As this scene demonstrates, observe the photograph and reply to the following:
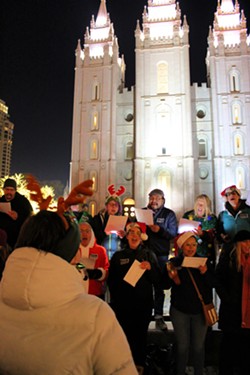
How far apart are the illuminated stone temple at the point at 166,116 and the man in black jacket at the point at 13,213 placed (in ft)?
72.8

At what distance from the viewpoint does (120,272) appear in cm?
378

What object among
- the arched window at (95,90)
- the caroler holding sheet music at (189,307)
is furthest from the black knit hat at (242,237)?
the arched window at (95,90)

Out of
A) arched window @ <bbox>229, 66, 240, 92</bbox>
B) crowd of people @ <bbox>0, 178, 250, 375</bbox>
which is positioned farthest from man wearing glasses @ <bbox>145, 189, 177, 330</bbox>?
arched window @ <bbox>229, 66, 240, 92</bbox>

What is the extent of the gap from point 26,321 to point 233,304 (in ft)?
9.63

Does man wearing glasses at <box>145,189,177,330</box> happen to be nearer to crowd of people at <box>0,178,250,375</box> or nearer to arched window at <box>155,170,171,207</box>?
crowd of people at <box>0,178,250,375</box>

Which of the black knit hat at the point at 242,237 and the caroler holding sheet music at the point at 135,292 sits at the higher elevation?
the black knit hat at the point at 242,237

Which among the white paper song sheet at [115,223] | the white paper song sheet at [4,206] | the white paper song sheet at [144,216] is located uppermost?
the white paper song sheet at [4,206]

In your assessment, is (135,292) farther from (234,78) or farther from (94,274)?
(234,78)

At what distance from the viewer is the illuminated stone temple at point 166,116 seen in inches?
1092

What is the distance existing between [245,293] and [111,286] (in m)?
1.65

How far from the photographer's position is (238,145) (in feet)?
91.8

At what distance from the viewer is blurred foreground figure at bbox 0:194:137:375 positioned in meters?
1.20

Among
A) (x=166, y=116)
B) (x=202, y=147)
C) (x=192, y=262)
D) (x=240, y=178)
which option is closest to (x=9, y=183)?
(x=192, y=262)

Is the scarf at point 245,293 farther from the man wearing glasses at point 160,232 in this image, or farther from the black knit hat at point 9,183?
the black knit hat at point 9,183
